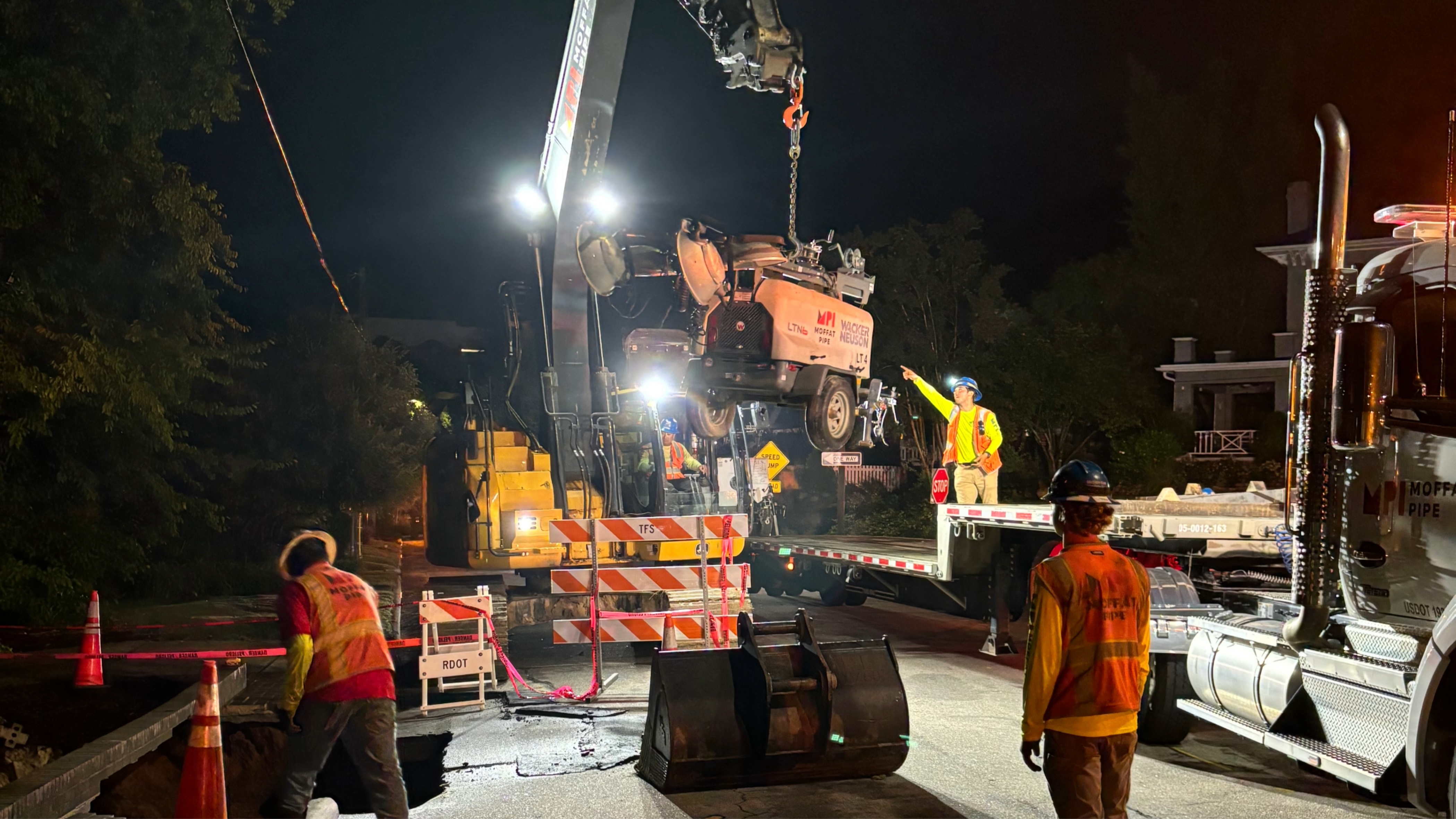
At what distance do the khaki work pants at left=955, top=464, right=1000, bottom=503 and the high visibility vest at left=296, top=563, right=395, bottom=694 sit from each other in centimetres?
739

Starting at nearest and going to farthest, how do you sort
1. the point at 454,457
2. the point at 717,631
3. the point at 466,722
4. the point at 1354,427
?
the point at 1354,427 < the point at 466,722 < the point at 717,631 < the point at 454,457

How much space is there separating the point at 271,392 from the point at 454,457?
31.1 ft

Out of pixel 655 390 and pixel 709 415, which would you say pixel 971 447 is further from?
pixel 655 390

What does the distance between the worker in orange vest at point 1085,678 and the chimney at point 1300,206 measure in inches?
1390

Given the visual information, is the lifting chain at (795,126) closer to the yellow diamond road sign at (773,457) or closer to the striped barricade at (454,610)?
the striped barricade at (454,610)

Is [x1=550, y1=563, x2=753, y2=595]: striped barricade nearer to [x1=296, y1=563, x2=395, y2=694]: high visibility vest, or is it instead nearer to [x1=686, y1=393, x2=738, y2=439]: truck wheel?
[x1=686, y1=393, x2=738, y2=439]: truck wheel

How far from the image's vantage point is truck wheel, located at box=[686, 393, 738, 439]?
1131 cm

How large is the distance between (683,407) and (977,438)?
3644 millimetres

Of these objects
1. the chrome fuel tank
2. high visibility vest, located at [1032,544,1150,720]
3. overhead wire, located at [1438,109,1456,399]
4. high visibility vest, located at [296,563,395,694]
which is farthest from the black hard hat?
high visibility vest, located at [296,563,395,694]

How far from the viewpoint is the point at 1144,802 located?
6.26m

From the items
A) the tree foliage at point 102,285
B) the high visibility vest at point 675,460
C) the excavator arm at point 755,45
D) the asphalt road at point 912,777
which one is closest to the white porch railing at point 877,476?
the high visibility vest at point 675,460

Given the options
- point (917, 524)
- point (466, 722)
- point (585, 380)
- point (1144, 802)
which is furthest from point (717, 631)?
point (917, 524)

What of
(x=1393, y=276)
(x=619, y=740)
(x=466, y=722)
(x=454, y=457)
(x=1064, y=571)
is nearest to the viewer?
(x=1064, y=571)

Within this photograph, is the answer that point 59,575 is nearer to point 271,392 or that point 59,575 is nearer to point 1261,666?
point 271,392
